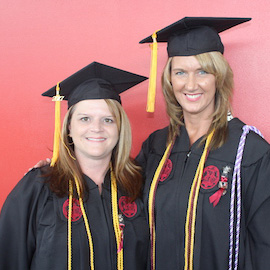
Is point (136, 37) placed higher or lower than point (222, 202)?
higher

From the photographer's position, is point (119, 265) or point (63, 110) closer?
point (119, 265)

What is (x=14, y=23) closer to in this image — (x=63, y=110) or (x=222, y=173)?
(x=63, y=110)

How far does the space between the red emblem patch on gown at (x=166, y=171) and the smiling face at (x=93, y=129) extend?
0.33 m

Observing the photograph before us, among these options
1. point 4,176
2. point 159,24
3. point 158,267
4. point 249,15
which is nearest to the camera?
point 158,267

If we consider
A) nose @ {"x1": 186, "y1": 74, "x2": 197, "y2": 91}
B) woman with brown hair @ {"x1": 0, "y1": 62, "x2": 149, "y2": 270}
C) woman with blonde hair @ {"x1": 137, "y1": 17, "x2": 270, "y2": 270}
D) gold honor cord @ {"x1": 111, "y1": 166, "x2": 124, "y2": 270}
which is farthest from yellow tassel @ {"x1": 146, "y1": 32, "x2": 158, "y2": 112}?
gold honor cord @ {"x1": 111, "y1": 166, "x2": 124, "y2": 270}

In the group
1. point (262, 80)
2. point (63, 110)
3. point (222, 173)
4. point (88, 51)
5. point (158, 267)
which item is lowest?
point (158, 267)

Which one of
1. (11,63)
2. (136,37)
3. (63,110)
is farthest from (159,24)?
(11,63)

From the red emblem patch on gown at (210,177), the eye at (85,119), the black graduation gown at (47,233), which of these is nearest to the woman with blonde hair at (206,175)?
the red emblem patch on gown at (210,177)

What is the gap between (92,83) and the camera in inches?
76.6

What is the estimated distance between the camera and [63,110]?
2.88 metres

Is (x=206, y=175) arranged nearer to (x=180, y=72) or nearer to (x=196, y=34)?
(x=180, y=72)

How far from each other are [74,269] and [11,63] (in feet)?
5.80

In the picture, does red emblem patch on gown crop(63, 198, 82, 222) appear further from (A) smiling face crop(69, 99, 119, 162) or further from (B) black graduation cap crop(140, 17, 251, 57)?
(B) black graduation cap crop(140, 17, 251, 57)

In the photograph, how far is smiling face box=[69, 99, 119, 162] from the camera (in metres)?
1.85
